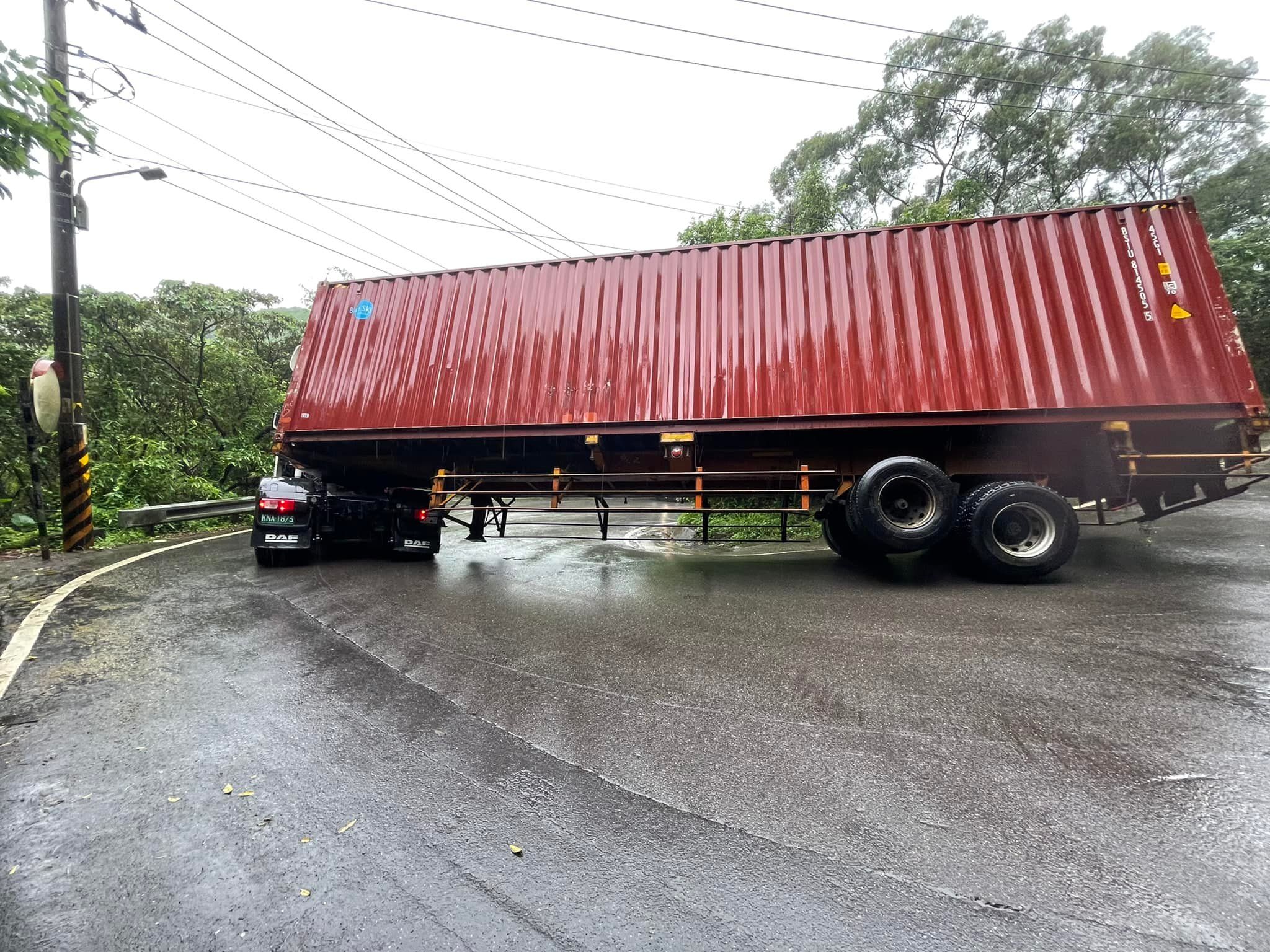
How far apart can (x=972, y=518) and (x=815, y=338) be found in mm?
2255

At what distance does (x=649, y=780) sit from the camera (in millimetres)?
2098

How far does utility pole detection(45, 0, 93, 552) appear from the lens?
7.73 m

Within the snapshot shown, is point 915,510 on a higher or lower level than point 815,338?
lower

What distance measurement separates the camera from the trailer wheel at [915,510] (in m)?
5.00

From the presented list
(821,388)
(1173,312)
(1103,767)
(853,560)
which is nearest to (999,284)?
(1173,312)

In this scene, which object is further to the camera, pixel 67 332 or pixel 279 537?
pixel 67 332

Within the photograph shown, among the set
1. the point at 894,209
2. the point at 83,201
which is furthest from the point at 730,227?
the point at 83,201

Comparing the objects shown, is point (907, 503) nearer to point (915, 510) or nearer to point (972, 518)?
point (915, 510)

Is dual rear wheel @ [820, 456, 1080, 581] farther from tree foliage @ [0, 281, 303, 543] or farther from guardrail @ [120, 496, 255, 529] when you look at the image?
tree foliage @ [0, 281, 303, 543]

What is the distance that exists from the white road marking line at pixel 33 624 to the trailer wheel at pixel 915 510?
598 centimetres

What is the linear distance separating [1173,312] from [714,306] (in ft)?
13.5

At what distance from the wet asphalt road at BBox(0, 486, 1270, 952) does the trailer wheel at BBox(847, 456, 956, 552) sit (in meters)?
0.82

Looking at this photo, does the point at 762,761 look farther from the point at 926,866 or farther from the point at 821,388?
the point at 821,388

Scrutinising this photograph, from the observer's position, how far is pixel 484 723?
8.48 feet
